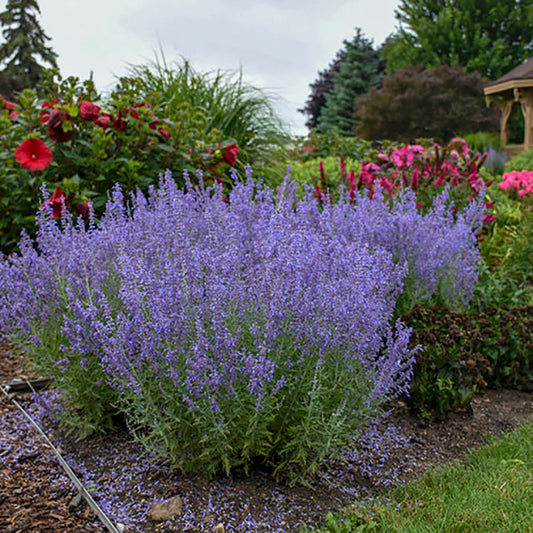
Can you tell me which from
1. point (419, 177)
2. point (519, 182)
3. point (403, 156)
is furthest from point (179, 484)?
point (519, 182)

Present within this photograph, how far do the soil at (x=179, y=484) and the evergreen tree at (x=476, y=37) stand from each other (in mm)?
33332

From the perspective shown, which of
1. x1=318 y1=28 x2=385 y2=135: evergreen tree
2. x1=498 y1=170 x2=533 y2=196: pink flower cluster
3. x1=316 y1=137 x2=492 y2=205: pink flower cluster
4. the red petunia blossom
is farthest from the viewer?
x1=318 y1=28 x2=385 y2=135: evergreen tree

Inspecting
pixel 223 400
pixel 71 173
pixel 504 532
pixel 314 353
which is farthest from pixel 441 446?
pixel 71 173

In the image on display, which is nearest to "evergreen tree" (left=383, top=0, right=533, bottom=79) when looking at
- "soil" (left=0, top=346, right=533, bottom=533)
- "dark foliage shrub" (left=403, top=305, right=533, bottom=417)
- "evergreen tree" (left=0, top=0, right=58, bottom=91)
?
"evergreen tree" (left=0, top=0, right=58, bottom=91)

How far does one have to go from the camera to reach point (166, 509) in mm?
2443

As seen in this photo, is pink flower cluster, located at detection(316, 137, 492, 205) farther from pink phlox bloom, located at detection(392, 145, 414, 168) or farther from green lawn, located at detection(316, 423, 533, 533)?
green lawn, located at detection(316, 423, 533, 533)

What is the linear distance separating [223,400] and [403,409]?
1.75 metres

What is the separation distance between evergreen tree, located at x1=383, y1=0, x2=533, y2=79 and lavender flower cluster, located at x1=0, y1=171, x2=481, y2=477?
33.6m

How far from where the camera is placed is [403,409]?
12.1 ft

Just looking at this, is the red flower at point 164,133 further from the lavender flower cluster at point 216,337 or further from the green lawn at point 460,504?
the green lawn at point 460,504

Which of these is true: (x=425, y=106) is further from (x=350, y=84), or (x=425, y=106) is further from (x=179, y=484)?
(x=179, y=484)

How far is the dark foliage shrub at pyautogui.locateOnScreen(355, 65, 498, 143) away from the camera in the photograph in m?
26.4

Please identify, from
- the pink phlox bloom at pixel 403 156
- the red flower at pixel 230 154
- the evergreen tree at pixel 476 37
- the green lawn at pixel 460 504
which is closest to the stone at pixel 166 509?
the green lawn at pixel 460 504

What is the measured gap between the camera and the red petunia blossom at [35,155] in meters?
4.68
